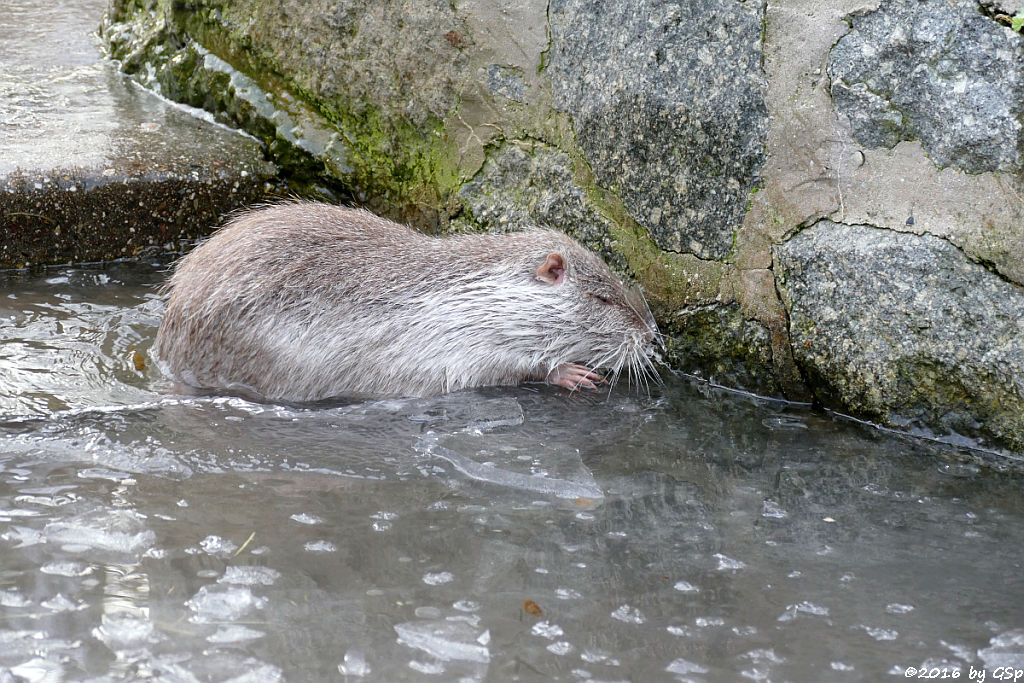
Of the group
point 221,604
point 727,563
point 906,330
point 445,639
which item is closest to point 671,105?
point 906,330

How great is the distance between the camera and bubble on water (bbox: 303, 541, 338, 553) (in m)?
2.59

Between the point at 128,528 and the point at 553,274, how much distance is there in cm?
197

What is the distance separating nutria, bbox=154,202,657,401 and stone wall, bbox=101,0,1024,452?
0.83 ft

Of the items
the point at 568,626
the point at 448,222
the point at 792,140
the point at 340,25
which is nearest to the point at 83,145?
the point at 340,25

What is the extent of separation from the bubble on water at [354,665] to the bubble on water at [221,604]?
0.92ft

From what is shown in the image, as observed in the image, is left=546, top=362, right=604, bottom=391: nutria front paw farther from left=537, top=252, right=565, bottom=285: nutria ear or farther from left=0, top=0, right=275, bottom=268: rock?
left=0, top=0, right=275, bottom=268: rock

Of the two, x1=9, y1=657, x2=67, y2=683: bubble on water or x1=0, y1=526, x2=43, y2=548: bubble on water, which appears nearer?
x1=9, y1=657, x2=67, y2=683: bubble on water

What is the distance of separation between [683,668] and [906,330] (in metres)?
1.66

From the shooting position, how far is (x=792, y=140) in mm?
3453

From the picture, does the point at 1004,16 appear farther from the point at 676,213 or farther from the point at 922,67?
the point at 676,213

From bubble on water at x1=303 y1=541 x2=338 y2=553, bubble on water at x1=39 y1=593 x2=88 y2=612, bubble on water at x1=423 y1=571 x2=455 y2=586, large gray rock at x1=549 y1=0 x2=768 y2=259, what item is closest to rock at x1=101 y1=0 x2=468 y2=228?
large gray rock at x1=549 y1=0 x2=768 y2=259

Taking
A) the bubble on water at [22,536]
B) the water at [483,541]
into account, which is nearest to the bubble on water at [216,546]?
the water at [483,541]

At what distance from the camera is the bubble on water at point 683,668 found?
7.15ft

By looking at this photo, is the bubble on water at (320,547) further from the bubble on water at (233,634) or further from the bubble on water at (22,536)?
the bubble on water at (22,536)
